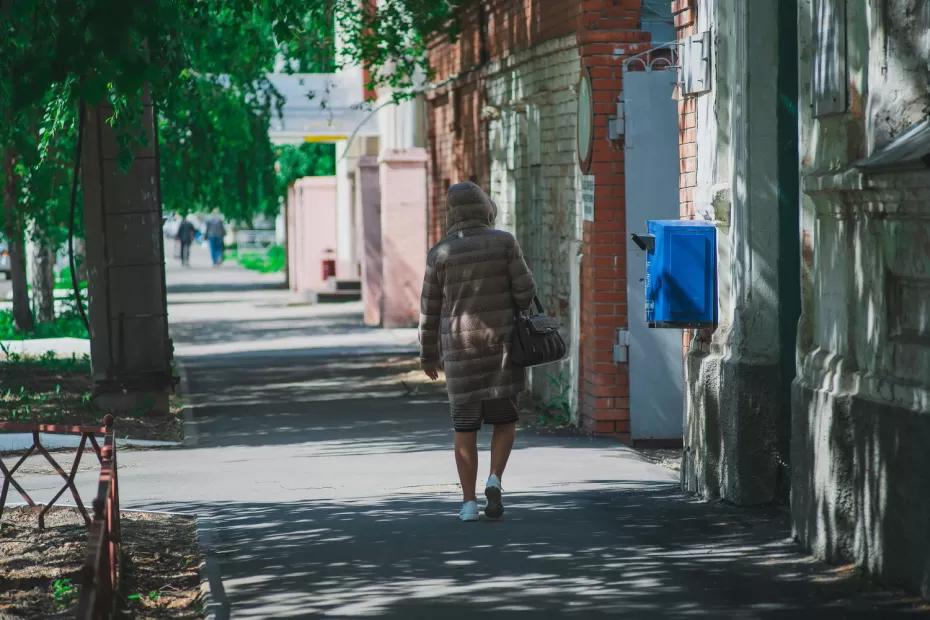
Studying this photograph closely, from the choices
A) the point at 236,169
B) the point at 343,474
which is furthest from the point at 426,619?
the point at 236,169

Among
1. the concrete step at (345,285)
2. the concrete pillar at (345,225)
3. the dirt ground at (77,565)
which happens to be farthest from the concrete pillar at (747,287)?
the concrete pillar at (345,225)

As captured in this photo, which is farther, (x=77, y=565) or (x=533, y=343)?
(x=533, y=343)

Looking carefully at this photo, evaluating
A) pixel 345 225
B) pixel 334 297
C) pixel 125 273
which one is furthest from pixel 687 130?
pixel 345 225

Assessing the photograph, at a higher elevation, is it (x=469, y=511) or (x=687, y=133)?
(x=687, y=133)

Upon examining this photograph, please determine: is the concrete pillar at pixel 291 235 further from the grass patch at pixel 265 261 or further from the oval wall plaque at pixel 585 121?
the oval wall plaque at pixel 585 121

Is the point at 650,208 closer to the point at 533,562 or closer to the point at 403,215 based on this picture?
the point at 533,562

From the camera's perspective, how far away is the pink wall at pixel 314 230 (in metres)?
34.6

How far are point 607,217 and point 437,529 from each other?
450cm

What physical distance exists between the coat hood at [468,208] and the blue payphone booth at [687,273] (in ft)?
3.98

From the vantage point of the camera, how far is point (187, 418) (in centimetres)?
1462

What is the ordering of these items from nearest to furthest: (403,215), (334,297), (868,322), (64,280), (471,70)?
(868,322)
(471,70)
(403,215)
(334,297)
(64,280)

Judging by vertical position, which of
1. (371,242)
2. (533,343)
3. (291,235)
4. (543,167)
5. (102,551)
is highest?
(543,167)

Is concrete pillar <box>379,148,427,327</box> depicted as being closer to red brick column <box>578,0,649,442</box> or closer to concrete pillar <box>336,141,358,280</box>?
concrete pillar <box>336,141,358,280</box>

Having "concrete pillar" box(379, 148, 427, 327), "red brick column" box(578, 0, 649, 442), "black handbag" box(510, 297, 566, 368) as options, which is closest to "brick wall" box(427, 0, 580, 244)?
"red brick column" box(578, 0, 649, 442)
